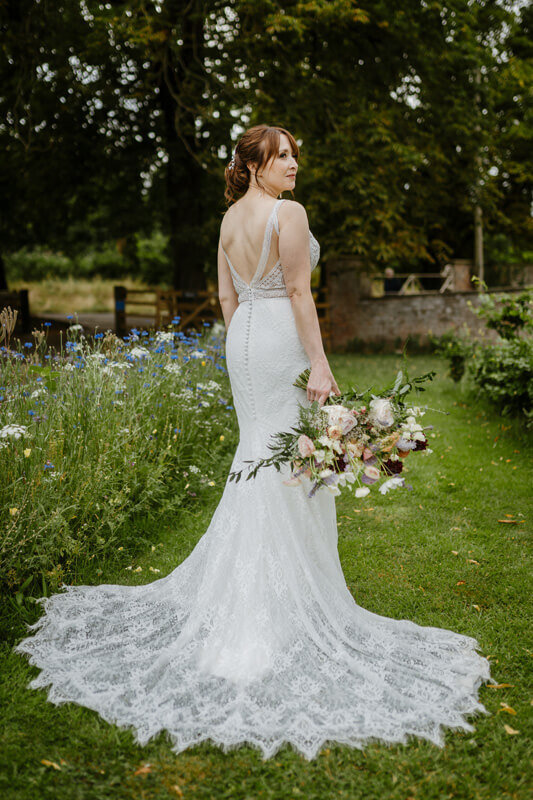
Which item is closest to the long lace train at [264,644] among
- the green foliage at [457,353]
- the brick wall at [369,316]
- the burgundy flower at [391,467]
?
the burgundy flower at [391,467]

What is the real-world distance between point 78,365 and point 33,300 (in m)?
29.6

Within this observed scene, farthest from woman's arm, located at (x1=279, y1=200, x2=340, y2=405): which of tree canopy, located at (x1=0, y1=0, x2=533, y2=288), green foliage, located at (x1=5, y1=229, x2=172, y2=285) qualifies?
green foliage, located at (x1=5, y1=229, x2=172, y2=285)

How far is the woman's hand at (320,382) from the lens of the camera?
2.89m

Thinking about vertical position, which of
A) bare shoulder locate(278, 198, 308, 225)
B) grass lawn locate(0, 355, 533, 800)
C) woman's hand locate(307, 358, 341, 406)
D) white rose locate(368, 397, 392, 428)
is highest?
bare shoulder locate(278, 198, 308, 225)

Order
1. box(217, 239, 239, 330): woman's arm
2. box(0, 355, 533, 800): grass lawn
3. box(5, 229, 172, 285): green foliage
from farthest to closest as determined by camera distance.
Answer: box(5, 229, 172, 285): green foliage < box(217, 239, 239, 330): woman's arm < box(0, 355, 533, 800): grass lawn

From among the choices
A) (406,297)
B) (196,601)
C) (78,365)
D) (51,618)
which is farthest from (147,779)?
(406,297)

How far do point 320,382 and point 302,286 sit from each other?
1.46 feet

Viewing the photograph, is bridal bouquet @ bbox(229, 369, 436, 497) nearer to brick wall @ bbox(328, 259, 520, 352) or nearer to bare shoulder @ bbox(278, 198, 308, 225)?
bare shoulder @ bbox(278, 198, 308, 225)

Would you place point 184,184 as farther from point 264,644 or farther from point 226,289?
Answer: point 264,644

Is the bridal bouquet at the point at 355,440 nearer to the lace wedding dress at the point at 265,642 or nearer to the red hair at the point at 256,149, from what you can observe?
the lace wedding dress at the point at 265,642

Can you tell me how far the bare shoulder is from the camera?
281 cm

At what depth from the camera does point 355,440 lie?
106 inches

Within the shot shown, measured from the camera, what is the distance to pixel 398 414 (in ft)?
8.98

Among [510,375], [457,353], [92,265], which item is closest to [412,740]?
[510,375]
